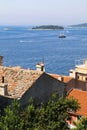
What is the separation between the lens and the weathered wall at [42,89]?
102 ft

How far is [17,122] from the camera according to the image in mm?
21984

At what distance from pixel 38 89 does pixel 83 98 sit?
500 inches

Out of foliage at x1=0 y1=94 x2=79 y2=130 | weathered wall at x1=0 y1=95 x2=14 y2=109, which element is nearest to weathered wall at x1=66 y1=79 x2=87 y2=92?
weathered wall at x1=0 y1=95 x2=14 y2=109

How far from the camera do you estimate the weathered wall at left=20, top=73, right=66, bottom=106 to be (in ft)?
102

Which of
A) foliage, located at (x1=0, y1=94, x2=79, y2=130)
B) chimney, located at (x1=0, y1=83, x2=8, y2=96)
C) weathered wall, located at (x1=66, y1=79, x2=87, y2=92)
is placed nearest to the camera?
foliage, located at (x1=0, y1=94, x2=79, y2=130)

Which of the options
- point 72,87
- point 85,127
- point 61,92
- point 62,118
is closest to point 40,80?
point 61,92

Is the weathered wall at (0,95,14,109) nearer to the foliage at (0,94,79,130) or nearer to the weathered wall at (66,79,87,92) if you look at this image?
the foliage at (0,94,79,130)

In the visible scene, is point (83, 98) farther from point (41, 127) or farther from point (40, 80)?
point (41, 127)

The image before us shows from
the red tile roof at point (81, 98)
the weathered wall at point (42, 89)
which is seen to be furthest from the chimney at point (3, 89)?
the red tile roof at point (81, 98)

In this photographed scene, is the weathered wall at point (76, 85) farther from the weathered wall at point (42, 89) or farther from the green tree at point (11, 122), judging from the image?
the green tree at point (11, 122)

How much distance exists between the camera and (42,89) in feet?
109

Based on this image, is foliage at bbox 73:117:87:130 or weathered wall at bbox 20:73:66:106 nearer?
foliage at bbox 73:117:87:130

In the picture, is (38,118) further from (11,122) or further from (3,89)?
(3,89)

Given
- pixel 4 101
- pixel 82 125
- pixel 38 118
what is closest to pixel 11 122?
pixel 38 118
